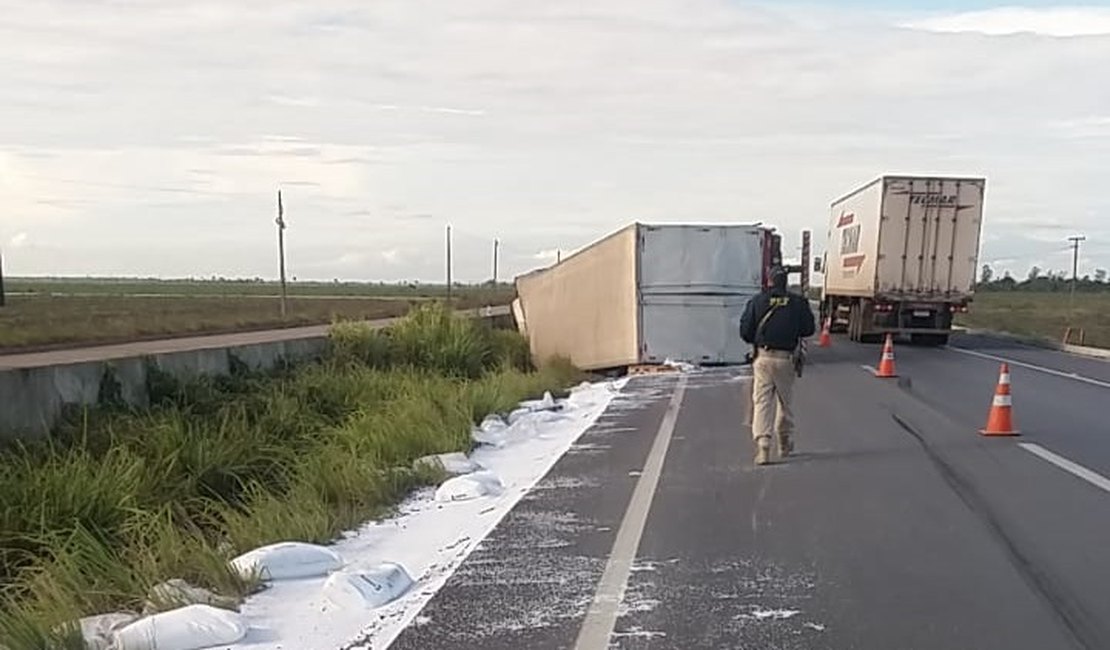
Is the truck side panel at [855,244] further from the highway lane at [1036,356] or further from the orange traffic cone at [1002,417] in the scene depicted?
the orange traffic cone at [1002,417]

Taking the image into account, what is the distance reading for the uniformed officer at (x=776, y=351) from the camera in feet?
37.8

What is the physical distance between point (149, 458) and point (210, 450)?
0.67m

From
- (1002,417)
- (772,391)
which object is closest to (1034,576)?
(772,391)

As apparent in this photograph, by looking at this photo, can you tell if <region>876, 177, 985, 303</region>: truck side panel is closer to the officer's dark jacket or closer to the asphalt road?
the asphalt road

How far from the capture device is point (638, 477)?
35.1 ft

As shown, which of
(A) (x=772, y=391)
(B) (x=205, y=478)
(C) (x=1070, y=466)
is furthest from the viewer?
(B) (x=205, y=478)

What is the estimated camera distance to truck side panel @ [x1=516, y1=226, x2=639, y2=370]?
25.2 metres

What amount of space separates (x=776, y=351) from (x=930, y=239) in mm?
20199

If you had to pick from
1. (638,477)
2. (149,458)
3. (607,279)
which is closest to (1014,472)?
(638,477)

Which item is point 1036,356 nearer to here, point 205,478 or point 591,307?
point 591,307

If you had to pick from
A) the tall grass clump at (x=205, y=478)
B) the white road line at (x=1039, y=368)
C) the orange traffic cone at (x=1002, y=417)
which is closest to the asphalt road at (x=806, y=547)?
the orange traffic cone at (x=1002, y=417)

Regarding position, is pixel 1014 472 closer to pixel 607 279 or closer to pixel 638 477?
pixel 638 477

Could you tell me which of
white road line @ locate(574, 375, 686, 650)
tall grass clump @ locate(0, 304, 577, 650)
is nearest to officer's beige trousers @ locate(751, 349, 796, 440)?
white road line @ locate(574, 375, 686, 650)

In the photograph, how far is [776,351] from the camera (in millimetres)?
11680
